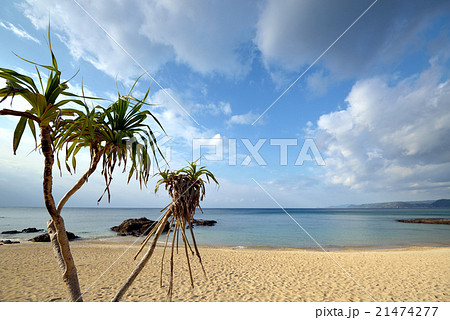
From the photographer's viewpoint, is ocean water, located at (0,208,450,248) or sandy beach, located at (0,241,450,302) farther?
ocean water, located at (0,208,450,248)

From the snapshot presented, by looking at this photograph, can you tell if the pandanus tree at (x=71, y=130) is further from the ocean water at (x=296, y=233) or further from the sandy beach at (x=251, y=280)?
the ocean water at (x=296, y=233)

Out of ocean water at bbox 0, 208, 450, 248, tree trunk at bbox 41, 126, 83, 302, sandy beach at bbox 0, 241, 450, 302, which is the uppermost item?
tree trunk at bbox 41, 126, 83, 302

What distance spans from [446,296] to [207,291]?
7.09 meters

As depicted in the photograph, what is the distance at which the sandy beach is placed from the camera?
6180mm

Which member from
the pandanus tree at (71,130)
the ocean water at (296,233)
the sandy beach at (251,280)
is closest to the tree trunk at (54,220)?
the pandanus tree at (71,130)

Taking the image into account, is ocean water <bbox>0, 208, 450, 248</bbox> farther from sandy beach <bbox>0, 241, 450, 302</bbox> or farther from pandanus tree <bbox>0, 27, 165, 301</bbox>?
pandanus tree <bbox>0, 27, 165, 301</bbox>

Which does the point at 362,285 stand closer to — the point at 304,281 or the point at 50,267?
the point at 304,281

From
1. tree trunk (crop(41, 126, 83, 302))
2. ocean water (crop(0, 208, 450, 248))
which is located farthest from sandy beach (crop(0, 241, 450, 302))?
ocean water (crop(0, 208, 450, 248))

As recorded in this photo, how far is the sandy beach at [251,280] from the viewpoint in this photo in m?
6.18

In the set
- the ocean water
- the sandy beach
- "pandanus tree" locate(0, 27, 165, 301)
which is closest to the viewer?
"pandanus tree" locate(0, 27, 165, 301)

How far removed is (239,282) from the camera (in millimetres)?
7582

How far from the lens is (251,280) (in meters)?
7.81
